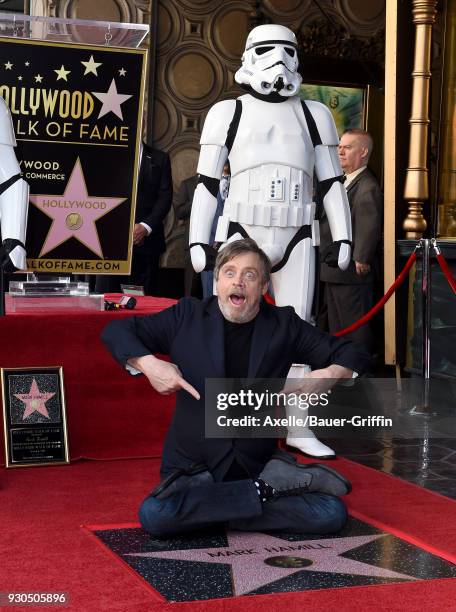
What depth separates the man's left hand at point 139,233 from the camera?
6830 millimetres

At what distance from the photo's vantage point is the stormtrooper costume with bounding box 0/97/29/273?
182 inches

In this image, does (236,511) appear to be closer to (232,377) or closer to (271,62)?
(232,377)

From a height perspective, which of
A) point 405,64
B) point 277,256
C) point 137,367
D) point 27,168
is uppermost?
point 405,64

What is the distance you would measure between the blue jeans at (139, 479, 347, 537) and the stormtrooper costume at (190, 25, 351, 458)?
148 centimetres

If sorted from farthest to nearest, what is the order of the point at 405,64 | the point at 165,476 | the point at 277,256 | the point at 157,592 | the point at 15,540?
the point at 405,64, the point at 277,256, the point at 165,476, the point at 15,540, the point at 157,592

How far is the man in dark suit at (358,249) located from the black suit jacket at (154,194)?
3.75 feet

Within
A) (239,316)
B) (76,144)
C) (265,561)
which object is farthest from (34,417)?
(265,561)

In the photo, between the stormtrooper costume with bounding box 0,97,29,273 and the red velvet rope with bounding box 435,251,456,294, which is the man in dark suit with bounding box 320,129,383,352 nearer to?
the red velvet rope with bounding box 435,251,456,294

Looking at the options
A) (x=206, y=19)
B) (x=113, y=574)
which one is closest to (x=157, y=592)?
(x=113, y=574)

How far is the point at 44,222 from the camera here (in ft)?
16.0

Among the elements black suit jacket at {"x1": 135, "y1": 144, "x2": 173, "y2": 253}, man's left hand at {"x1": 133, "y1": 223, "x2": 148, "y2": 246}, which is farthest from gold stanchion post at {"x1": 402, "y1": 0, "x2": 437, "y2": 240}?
Answer: man's left hand at {"x1": 133, "y1": 223, "x2": 148, "y2": 246}

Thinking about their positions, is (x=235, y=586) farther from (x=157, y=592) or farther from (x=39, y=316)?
(x=39, y=316)

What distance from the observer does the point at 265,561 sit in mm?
3320

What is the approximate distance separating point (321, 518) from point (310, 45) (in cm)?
773
